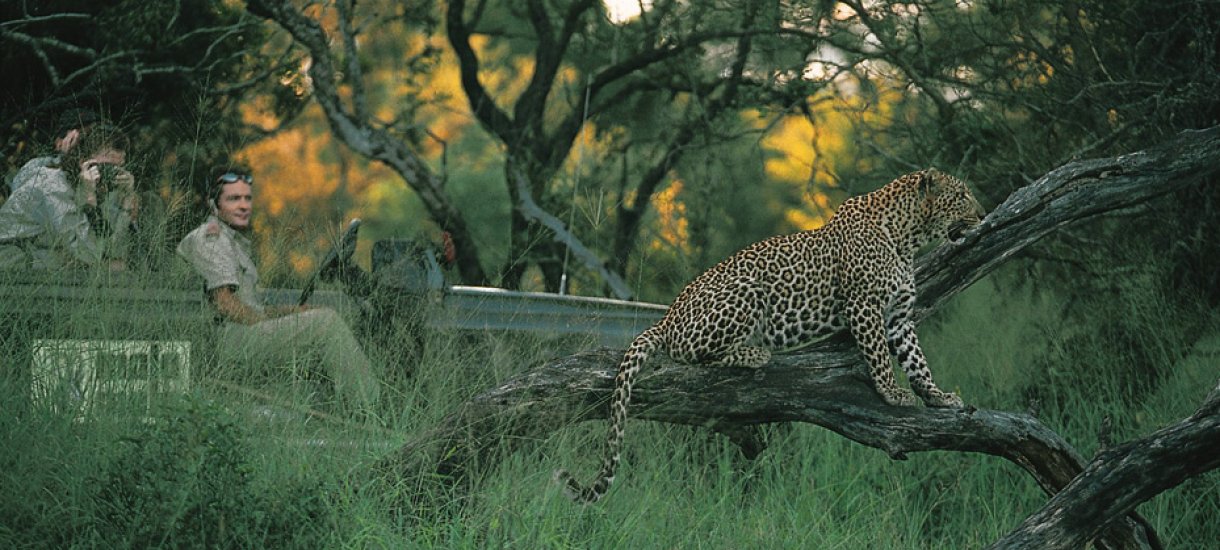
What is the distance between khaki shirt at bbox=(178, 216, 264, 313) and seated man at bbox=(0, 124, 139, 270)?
32 centimetres

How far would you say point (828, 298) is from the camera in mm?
5102

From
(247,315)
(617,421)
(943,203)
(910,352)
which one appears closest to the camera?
(617,421)

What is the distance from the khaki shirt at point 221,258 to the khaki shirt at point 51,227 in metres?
0.33

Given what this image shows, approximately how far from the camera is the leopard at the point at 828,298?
492 cm

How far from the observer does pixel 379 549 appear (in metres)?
4.80

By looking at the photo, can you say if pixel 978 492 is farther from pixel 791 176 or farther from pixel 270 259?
pixel 791 176

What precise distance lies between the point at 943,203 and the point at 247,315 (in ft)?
10.9

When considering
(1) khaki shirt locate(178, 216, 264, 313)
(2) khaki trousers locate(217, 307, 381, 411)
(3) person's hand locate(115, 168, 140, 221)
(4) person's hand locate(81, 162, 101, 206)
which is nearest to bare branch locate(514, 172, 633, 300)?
(1) khaki shirt locate(178, 216, 264, 313)

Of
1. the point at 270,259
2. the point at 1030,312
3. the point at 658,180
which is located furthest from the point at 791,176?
the point at 270,259

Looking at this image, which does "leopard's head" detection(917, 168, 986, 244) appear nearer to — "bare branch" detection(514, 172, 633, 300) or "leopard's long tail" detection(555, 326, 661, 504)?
"leopard's long tail" detection(555, 326, 661, 504)

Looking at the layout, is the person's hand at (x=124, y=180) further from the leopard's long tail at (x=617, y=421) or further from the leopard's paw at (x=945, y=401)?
the leopard's paw at (x=945, y=401)

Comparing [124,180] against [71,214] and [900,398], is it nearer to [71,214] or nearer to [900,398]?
[71,214]

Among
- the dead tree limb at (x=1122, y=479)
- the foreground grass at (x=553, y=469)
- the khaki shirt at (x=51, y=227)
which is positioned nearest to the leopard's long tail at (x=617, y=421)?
the foreground grass at (x=553, y=469)

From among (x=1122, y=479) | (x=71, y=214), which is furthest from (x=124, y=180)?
(x=1122, y=479)
